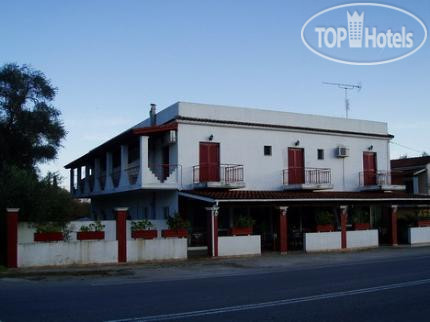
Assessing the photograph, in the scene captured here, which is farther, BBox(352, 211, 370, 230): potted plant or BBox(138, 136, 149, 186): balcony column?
BBox(352, 211, 370, 230): potted plant

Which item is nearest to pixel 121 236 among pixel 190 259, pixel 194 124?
pixel 190 259

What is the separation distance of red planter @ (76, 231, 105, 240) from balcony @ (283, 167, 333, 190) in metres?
11.0

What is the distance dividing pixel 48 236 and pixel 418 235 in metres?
A: 20.6

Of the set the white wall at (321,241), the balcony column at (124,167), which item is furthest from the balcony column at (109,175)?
the white wall at (321,241)

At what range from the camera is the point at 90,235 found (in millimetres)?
20359

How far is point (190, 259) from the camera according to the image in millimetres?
22172

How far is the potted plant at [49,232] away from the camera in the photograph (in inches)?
770

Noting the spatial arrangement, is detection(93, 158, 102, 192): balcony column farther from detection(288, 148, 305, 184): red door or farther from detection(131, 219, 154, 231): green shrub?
detection(288, 148, 305, 184): red door

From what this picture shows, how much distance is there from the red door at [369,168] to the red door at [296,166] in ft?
15.7

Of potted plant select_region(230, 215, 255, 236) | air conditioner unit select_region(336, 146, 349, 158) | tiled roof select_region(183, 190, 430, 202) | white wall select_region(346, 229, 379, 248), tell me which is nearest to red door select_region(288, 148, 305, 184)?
tiled roof select_region(183, 190, 430, 202)

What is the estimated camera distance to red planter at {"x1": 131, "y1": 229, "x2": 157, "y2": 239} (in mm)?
21281

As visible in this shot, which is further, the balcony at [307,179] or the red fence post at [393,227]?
the red fence post at [393,227]

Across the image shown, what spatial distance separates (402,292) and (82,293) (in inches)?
278

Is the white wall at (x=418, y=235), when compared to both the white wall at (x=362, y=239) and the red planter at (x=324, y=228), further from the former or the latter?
the red planter at (x=324, y=228)
